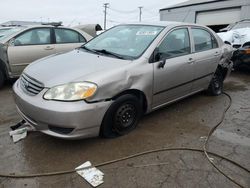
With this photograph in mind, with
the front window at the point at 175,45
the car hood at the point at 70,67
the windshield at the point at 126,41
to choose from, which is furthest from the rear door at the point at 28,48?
the front window at the point at 175,45

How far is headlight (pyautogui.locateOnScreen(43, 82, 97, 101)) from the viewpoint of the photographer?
2.74m

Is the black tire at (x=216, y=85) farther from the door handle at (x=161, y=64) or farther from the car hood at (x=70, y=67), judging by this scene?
the car hood at (x=70, y=67)

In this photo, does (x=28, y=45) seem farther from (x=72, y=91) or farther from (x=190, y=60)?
(x=190, y=60)

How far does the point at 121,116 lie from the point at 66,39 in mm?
3834

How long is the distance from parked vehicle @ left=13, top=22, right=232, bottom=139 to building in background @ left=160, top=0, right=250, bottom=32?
17163 mm

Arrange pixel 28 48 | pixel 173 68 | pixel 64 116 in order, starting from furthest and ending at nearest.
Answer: pixel 28 48 → pixel 173 68 → pixel 64 116

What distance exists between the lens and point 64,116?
2.67 meters

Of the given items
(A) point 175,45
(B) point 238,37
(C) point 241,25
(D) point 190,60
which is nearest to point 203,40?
(D) point 190,60

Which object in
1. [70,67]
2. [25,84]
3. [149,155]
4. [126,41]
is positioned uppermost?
[126,41]

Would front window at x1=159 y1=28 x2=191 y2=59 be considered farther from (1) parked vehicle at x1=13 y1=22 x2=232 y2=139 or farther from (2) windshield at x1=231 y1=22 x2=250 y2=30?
(2) windshield at x1=231 y1=22 x2=250 y2=30

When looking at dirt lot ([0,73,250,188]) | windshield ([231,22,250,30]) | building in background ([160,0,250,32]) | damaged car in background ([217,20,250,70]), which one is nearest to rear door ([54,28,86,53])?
dirt lot ([0,73,250,188])

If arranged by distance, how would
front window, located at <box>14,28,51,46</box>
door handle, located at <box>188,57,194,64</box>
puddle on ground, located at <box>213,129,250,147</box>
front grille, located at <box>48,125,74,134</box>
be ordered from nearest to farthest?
front grille, located at <box>48,125,74,134</box> → puddle on ground, located at <box>213,129,250,147</box> → door handle, located at <box>188,57,194,64</box> → front window, located at <box>14,28,51,46</box>

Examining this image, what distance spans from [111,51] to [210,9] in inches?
816

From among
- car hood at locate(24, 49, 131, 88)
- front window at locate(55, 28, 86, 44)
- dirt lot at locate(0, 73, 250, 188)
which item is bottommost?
dirt lot at locate(0, 73, 250, 188)
